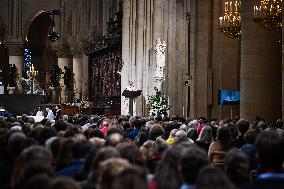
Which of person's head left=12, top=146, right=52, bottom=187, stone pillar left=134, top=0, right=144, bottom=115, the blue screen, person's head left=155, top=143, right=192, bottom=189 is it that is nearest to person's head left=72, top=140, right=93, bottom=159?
person's head left=12, top=146, right=52, bottom=187

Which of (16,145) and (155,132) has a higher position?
(16,145)

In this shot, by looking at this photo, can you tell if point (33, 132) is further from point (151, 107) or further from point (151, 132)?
point (151, 107)

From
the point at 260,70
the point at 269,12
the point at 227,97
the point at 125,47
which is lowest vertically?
the point at 227,97

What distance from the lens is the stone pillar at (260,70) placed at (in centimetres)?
2403

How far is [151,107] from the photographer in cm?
3538

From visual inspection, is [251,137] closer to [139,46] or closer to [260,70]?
[260,70]

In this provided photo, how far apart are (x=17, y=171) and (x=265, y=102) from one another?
17.1 m

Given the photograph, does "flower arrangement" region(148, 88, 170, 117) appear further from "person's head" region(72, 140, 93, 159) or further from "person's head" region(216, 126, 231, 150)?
"person's head" region(72, 140, 93, 159)

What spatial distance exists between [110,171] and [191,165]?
85 centimetres

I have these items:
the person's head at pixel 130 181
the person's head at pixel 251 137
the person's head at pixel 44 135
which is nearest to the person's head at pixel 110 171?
the person's head at pixel 130 181

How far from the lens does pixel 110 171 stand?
6.55 m

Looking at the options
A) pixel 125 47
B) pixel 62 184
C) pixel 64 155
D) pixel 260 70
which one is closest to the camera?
pixel 62 184

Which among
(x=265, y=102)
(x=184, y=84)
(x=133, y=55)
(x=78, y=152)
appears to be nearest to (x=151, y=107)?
(x=184, y=84)

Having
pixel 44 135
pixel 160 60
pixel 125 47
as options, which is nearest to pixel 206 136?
pixel 44 135
